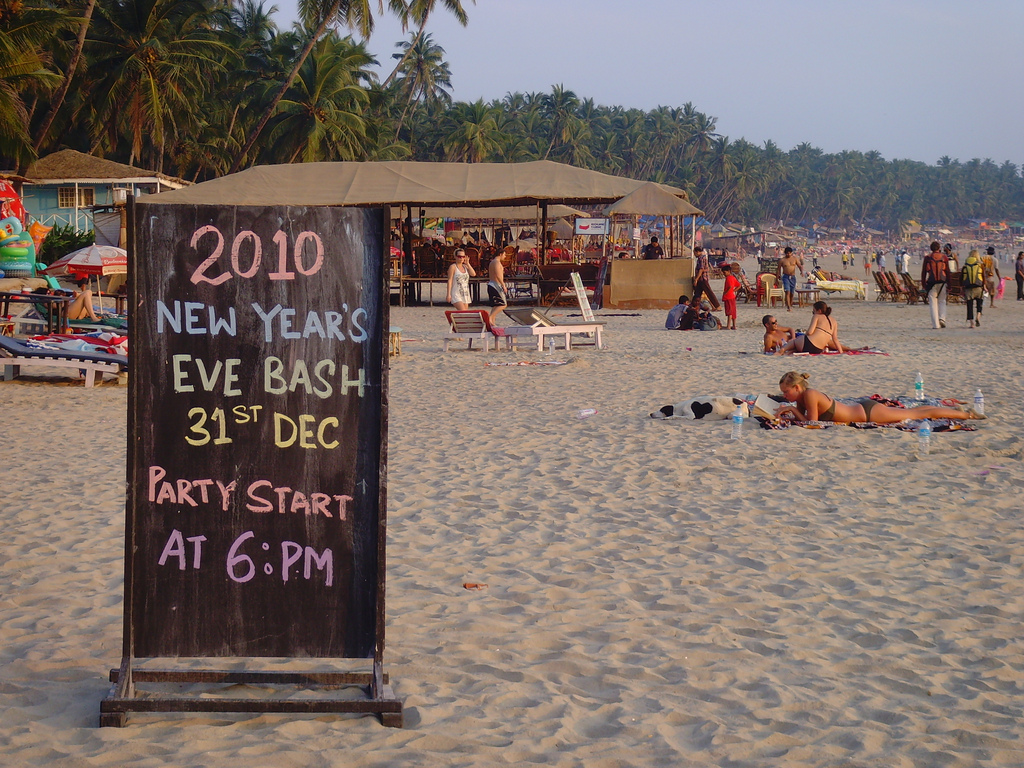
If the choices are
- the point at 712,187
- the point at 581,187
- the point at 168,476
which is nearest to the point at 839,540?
the point at 168,476

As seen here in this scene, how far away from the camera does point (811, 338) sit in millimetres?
14000

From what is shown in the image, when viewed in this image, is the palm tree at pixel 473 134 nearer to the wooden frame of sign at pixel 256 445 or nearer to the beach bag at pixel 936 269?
the beach bag at pixel 936 269

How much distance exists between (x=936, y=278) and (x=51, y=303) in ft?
47.2

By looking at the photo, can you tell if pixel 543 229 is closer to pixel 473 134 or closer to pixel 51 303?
pixel 51 303

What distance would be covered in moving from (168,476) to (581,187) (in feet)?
68.3

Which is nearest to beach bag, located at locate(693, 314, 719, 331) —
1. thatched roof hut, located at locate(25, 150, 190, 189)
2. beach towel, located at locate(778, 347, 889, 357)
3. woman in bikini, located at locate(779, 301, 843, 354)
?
beach towel, located at locate(778, 347, 889, 357)

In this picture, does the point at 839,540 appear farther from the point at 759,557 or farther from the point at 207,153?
the point at 207,153

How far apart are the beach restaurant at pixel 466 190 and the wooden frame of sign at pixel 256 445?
19.8 m

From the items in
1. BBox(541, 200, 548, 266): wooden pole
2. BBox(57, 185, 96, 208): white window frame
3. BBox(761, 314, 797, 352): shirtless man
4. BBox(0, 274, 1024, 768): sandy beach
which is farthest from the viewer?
BBox(57, 185, 96, 208): white window frame

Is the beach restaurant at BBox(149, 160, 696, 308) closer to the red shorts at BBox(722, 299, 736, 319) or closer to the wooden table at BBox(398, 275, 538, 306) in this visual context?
the wooden table at BBox(398, 275, 538, 306)

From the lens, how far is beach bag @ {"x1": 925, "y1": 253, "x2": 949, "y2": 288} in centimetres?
1797

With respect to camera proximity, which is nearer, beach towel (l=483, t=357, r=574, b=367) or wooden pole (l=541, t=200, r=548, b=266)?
beach towel (l=483, t=357, r=574, b=367)

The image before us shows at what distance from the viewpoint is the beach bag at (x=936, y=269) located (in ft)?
59.0

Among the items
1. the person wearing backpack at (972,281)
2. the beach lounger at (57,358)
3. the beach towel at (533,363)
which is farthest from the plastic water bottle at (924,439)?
the person wearing backpack at (972,281)
